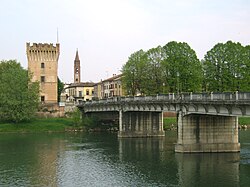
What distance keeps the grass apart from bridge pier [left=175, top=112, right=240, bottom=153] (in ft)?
154

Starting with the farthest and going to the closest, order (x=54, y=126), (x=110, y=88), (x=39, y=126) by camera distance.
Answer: (x=110, y=88) → (x=54, y=126) → (x=39, y=126)

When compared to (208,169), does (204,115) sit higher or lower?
higher

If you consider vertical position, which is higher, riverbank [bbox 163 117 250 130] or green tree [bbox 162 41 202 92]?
green tree [bbox 162 41 202 92]

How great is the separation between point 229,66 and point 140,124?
2030cm

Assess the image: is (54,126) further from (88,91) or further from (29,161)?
(88,91)

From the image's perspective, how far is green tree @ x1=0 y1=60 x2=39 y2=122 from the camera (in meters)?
95.5

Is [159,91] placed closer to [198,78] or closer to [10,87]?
[198,78]

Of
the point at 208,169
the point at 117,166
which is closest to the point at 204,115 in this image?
the point at 208,169

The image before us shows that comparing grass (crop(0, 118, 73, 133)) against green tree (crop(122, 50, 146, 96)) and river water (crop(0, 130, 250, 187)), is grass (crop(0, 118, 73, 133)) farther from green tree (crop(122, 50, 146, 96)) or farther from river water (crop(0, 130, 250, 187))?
river water (crop(0, 130, 250, 187))

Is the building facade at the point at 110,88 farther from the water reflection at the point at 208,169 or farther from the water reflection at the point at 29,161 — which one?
the water reflection at the point at 208,169

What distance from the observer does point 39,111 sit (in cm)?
10862

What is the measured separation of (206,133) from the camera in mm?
56156

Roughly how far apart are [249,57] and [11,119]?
53.5 metres

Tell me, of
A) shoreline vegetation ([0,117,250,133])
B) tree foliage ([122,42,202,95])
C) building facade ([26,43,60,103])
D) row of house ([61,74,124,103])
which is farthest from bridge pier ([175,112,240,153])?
row of house ([61,74,124,103])
